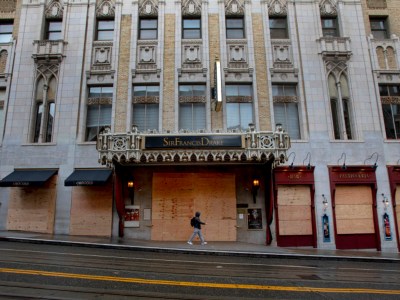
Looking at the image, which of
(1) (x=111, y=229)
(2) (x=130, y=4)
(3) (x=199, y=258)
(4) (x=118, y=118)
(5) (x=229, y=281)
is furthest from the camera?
(2) (x=130, y=4)

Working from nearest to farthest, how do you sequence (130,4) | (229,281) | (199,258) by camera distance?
(229,281) → (199,258) → (130,4)

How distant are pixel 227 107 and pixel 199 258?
994cm

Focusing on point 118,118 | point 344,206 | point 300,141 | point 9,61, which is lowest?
point 344,206

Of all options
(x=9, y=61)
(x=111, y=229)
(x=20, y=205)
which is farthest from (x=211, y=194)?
(x=9, y=61)

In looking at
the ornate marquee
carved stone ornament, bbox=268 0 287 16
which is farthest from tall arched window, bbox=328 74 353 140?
carved stone ornament, bbox=268 0 287 16

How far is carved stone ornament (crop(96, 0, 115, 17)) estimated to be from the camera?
2027 cm

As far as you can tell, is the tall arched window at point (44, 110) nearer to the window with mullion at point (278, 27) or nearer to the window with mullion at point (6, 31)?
the window with mullion at point (6, 31)

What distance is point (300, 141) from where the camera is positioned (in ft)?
58.3

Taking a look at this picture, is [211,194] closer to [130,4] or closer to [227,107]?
[227,107]

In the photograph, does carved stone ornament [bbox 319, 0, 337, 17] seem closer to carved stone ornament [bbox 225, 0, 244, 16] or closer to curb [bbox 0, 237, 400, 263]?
carved stone ornament [bbox 225, 0, 244, 16]

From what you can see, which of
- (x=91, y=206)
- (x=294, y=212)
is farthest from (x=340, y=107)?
(x=91, y=206)

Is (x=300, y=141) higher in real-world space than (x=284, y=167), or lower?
higher

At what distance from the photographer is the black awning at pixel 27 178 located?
16.3 m

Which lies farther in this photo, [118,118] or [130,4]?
[130,4]
